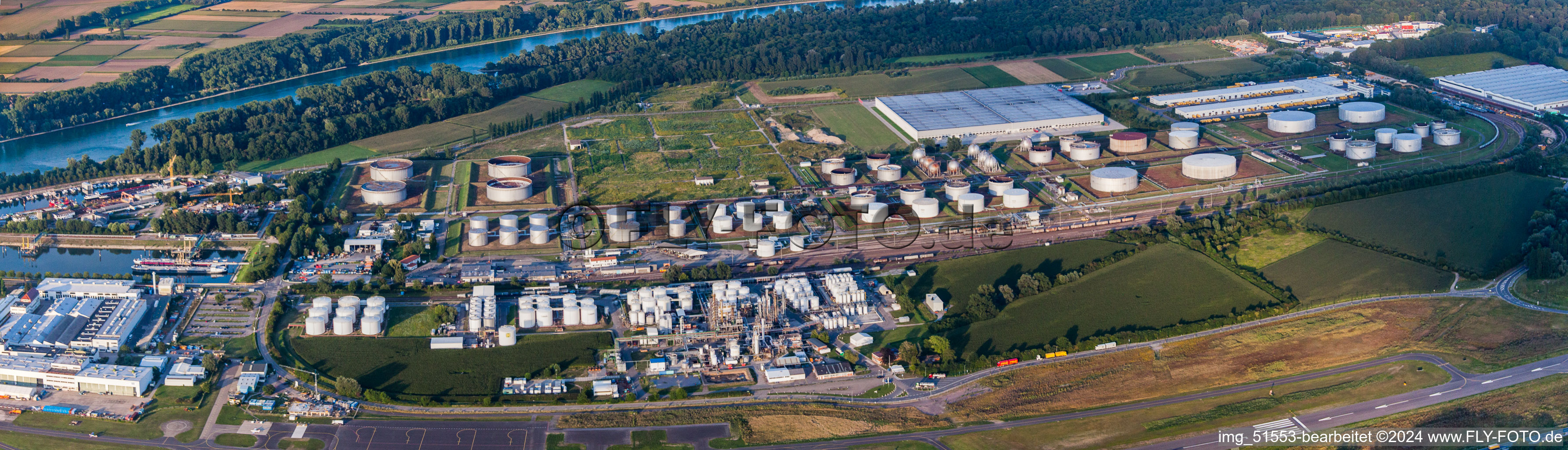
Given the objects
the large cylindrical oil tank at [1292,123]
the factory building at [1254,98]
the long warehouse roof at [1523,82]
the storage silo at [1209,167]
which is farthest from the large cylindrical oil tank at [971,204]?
the long warehouse roof at [1523,82]

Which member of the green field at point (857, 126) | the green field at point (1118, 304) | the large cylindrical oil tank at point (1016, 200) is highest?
the green field at point (857, 126)

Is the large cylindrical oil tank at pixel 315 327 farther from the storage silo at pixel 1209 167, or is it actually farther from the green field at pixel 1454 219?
the storage silo at pixel 1209 167

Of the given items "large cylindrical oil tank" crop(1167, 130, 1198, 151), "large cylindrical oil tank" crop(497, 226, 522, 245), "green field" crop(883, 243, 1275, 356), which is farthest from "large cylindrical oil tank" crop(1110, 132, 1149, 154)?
"large cylindrical oil tank" crop(497, 226, 522, 245)

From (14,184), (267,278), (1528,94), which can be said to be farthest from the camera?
(1528,94)

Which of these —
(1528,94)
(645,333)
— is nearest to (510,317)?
(645,333)

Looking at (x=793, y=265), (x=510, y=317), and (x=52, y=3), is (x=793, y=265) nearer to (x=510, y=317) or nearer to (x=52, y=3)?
(x=510, y=317)

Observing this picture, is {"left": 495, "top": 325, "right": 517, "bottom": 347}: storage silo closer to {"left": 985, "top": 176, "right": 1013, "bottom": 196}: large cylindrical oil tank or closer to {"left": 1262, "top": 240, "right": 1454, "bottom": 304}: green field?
{"left": 985, "top": 176, "right": 1013, "bottom": 196}: large cylindrical oil tank
